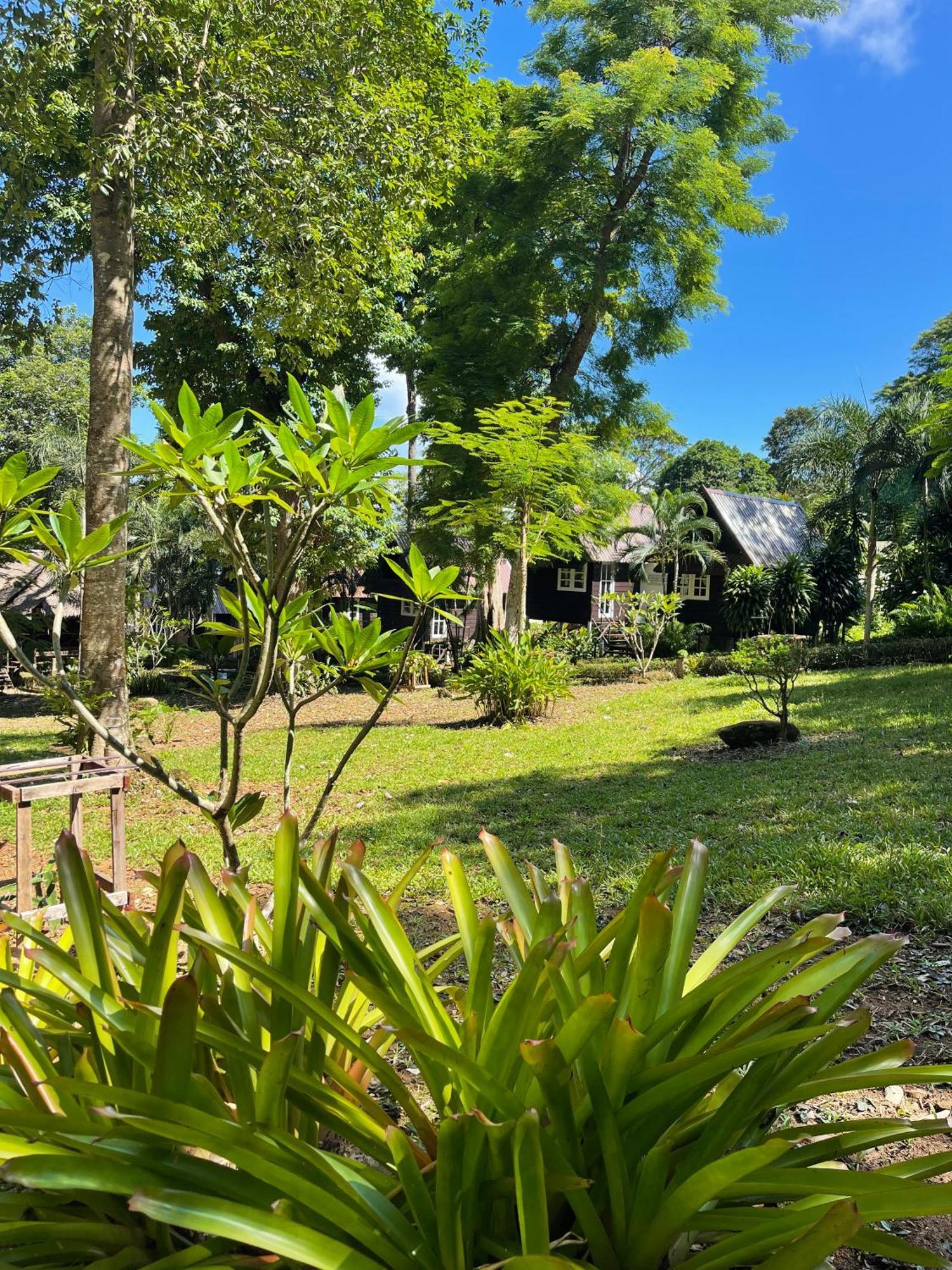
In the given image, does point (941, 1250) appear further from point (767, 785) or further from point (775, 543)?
point (775, 543)

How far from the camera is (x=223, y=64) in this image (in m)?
6.90

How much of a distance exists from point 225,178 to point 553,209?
9.96 m

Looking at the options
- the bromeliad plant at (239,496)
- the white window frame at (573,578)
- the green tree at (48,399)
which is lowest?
the bromeliad plant at (239,496)

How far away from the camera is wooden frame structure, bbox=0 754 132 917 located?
332 centimetres

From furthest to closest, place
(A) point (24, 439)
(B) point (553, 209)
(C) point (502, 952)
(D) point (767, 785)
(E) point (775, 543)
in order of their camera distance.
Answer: (A) point (24, 439) < (E) point (775, 543) < (B) point (553, 209) < (D) point (767, 785) < (C) point (502, 952)

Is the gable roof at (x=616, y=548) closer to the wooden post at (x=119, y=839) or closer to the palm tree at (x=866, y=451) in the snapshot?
the palm tree at (x=866, y=451)

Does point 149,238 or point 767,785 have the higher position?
point 149,238

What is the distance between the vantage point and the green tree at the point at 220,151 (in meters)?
6.47

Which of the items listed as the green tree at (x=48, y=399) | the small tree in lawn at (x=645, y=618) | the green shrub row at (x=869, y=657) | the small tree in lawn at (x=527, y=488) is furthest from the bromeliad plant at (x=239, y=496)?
the green tree at (x=48, y=399)

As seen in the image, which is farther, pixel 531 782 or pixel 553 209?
pixel 553 209

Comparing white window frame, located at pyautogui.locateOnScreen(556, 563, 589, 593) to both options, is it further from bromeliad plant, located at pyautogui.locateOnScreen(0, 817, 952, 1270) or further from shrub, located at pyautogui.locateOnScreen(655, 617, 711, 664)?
bromeliad plant, located at pyautogui.locateOnScreen(0, 817, 952, 1270)

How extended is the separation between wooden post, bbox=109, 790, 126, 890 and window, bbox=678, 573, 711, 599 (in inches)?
904

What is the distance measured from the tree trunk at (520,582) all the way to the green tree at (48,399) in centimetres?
1736

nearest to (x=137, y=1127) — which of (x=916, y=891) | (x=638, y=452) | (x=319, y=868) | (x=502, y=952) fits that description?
(x=319, y=868)
